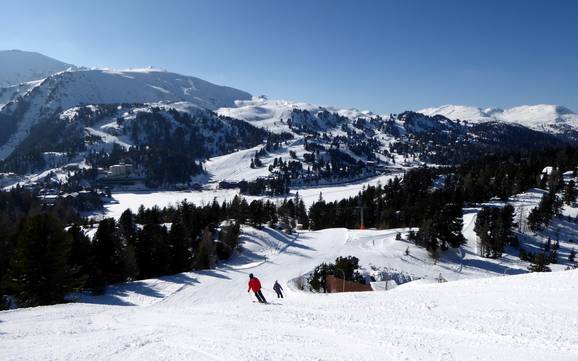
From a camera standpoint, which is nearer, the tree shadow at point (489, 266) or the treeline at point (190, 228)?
the treeline at point (190, 228)

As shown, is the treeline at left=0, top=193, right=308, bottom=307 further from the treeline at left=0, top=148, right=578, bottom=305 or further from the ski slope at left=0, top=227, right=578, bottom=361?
the ski slope at left=0, top=227, right=578, bottom=361

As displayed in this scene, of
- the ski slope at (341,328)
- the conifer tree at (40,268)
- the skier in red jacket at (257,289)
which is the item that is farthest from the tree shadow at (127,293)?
the skier in red jacket at (257,289)

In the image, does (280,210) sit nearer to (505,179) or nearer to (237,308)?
(505,179)

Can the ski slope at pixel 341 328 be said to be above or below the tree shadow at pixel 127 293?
above

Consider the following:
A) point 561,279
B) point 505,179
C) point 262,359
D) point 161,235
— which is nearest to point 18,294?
point 161,235

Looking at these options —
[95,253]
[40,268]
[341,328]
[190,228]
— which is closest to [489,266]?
[190,228]

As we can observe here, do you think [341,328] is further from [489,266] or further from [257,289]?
[489,266]

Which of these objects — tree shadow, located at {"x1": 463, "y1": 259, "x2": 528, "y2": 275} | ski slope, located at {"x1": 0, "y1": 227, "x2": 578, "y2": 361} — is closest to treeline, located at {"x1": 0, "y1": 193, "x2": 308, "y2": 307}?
ski slope, located at {"x1": 0, "y1": 227, "x2": 578, "y2": 361}

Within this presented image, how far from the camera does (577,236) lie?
108625 millimetres

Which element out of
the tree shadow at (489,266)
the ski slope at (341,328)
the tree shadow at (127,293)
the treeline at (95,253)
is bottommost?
the tree shadow at (489,266)

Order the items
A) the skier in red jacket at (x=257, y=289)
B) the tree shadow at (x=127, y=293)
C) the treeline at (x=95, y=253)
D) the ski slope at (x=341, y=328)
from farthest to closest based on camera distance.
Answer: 1. the tree shadow at (x=127, y=293)
2. the treeline at (x=95, y=253)
3. the skier in red jacket at (x=257, y=289)
4. the ski slope at (x=341, y=328)

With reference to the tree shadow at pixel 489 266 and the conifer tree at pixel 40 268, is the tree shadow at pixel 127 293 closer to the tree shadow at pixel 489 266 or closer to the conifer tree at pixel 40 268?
the conifer tree at pixel 40 268

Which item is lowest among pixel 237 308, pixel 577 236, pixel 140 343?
pixel 577 236

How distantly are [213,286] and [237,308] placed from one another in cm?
2929
